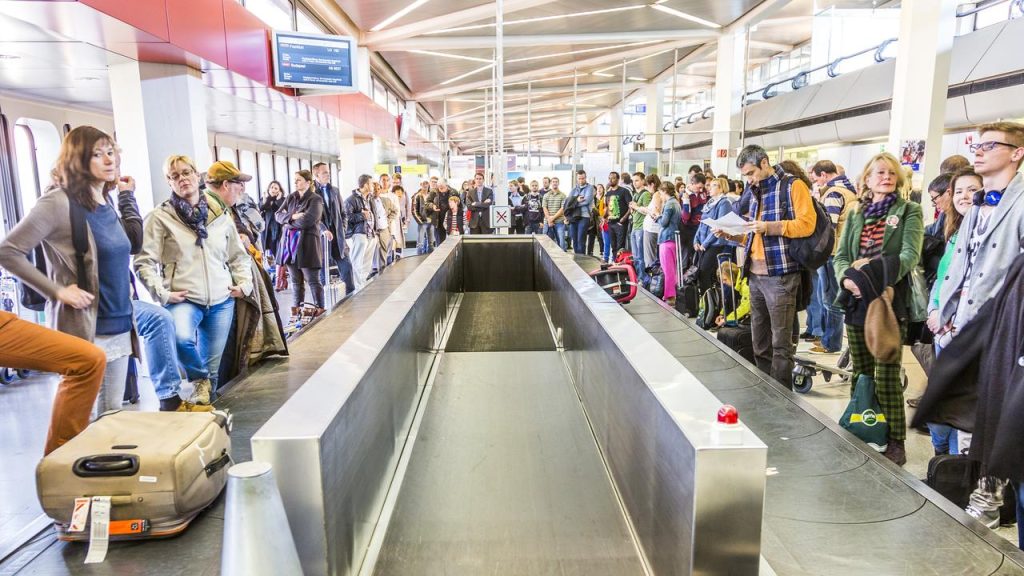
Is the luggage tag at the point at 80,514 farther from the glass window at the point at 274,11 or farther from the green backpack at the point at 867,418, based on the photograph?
the glass window at the point at 274,11

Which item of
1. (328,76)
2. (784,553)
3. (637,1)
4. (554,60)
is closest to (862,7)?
(637,1)

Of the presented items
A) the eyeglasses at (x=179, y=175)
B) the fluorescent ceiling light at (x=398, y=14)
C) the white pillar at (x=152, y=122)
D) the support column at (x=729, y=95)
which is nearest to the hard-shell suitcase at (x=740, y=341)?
the eyeglasses at (x=179, y=175)

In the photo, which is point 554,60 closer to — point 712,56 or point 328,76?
point 712,56

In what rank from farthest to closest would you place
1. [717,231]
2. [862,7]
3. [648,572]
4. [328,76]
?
[862,7] < [328,76] < [717,231] < [648,572]

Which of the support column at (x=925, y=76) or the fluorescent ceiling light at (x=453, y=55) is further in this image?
the fluorescent ceiling light at (x=453, y=55)

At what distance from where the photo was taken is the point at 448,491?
2896 millimetres

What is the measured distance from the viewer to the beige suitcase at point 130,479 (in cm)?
224

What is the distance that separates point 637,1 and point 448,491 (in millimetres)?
14740

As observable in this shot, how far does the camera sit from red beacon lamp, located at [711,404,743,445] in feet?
5.45

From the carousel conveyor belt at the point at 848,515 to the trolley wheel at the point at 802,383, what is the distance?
1495 mm

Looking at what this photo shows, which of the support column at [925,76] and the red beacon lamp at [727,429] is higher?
the support column at [925,76]

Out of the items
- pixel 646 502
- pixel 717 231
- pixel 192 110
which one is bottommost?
pixel 646 502

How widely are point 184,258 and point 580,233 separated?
10.2 m

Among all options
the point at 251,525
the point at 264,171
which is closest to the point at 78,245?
the point at 251,525
